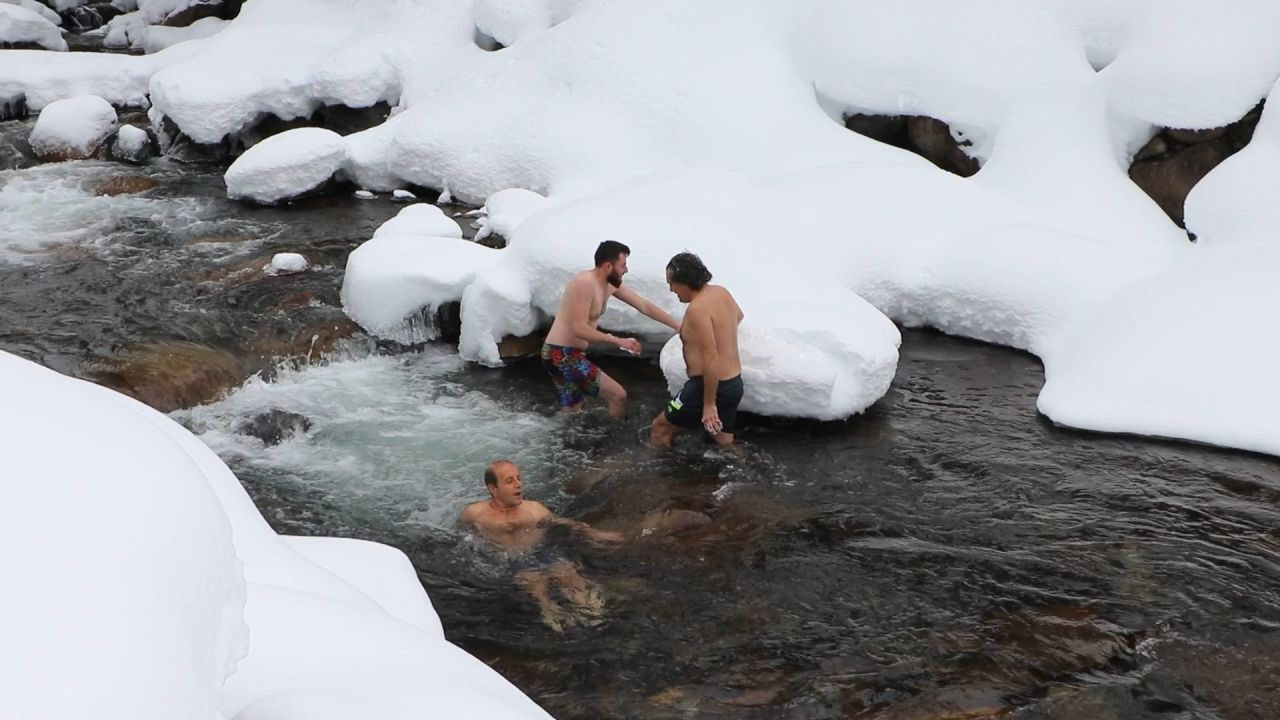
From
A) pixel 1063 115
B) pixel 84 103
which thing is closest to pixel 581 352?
pixel 1063 115

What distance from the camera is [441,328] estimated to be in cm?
896

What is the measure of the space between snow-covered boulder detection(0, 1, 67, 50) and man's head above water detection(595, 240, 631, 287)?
1631cm

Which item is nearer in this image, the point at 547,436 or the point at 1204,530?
the point at 1204,530

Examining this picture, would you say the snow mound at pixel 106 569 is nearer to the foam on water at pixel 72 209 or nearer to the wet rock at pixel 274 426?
the wet rock at pixel 274 426

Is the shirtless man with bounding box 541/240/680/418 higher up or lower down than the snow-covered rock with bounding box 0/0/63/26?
lower down

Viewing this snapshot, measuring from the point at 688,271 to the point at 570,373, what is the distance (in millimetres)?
1254

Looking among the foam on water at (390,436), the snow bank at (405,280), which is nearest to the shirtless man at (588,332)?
the foam on water at (390,436)

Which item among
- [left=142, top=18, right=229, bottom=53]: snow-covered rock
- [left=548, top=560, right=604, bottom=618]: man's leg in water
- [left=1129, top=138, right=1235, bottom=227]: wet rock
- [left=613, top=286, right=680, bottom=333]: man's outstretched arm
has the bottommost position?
[left=548, top=560, right=604, bottom=618]: man's leg in water

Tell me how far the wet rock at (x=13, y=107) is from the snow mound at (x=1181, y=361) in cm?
1413

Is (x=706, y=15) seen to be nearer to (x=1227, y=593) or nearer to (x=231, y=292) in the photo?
(x=231, y=292)

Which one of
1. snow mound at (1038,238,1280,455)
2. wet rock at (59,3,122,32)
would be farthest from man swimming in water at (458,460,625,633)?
wet rock at (59,3,122,32)

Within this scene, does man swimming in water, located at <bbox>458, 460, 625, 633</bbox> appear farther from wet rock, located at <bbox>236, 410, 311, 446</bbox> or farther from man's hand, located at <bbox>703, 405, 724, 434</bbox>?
wet rock, located at <bbox>236, 410, 311, 446</bbox>

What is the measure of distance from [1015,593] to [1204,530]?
1408mm

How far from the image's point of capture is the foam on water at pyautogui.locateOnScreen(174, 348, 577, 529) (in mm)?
6848
